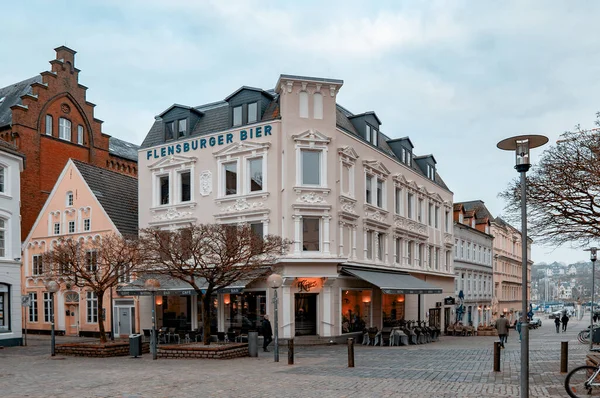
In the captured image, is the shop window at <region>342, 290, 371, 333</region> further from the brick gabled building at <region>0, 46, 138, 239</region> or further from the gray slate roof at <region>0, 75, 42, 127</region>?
the gray slate roof at <region>0, 75, 42, 127</region>

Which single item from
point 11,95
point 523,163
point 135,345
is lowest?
point 135,345

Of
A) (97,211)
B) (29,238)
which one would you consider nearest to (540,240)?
(97,211)

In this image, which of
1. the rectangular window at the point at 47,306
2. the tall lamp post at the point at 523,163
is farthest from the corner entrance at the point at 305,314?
the tall lamp post at the point at 523,163

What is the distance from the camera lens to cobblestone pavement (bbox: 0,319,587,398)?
44.8 ft

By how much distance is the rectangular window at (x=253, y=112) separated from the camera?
30798 millimetres

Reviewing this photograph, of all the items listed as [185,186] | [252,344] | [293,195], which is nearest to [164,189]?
[185,186]

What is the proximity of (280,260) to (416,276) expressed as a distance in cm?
1485

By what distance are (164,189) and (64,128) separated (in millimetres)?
17463

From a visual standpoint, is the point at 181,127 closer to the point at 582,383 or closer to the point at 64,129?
the point at 64,129

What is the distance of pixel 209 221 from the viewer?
31.4 m

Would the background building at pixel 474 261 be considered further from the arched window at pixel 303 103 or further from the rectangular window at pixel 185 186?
the rectangular window at pixel 185 186

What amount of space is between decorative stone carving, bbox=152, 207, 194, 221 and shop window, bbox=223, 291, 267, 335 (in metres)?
4.75

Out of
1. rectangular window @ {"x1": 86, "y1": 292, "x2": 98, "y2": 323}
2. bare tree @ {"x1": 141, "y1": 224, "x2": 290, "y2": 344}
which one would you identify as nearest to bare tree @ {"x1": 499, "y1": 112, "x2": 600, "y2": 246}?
bare tree @ {"x1": 141, "y1": 224, "x2": 290, "y2": 344}

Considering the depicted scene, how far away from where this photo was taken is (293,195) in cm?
2897
